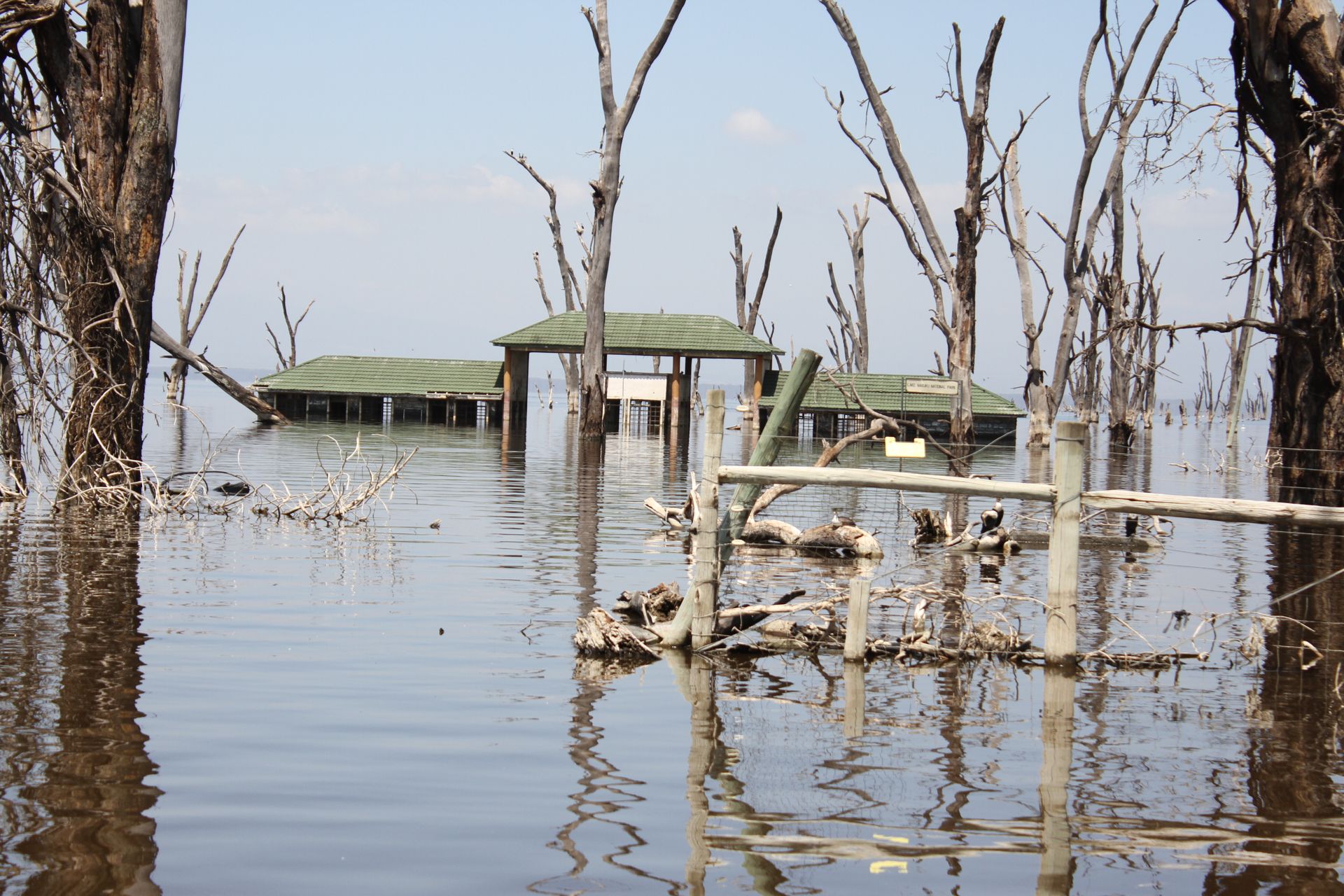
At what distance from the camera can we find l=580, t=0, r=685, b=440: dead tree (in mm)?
31422

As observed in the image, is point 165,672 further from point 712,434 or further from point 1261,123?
point 1261,123

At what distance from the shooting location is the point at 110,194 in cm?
1273

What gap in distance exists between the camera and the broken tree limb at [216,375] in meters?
18.3

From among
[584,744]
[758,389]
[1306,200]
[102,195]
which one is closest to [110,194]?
[102,195]

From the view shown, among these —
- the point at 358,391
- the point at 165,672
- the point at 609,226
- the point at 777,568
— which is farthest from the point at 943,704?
the point at 358,391

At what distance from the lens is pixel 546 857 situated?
4180 mm

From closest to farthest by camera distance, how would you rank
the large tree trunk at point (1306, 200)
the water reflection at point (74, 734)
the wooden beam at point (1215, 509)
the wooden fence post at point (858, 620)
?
1. the water reflection at point (74, 734)
2. the wooden beam at point (1215, 509)
3. the wooden fence post at point (858, 620)
4. the large tree trunk at point (1306, 200)

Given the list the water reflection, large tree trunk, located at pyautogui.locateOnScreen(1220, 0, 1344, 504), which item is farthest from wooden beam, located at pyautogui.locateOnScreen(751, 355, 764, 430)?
the water reflection

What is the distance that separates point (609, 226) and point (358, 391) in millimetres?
15362

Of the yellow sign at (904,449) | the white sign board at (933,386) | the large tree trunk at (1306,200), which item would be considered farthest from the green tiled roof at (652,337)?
the yellow sign at (904,449)

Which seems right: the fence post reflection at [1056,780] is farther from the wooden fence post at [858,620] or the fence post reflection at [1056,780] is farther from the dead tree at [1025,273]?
the dead tree at [1025,273]

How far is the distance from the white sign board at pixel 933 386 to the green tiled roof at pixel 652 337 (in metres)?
12.4

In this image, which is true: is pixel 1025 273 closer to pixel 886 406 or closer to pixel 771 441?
pixel 886 406

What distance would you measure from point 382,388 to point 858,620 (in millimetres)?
39326
